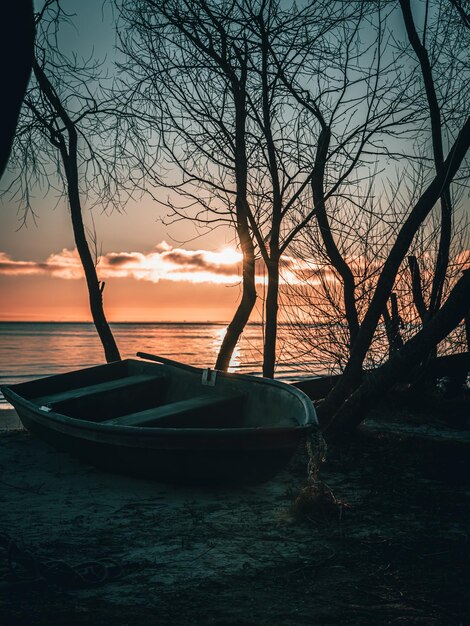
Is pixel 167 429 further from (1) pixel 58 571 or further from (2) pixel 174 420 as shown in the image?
(1) pixel 58 571

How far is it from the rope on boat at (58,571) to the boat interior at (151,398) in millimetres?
2014

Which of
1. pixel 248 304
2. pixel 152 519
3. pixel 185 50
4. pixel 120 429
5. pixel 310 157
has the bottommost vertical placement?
pixel 152 519

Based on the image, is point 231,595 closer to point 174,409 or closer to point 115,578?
point 115,578

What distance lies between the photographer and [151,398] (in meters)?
8.34

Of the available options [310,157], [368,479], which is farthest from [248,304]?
[368,479]

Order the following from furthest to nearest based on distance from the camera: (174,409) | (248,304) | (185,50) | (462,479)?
(248,304) < (185,50) < (174,409) < (462,479)

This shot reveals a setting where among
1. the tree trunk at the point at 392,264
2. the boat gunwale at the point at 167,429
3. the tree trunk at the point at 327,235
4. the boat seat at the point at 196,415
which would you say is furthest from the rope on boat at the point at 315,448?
the tree trunk at the point at 327,235

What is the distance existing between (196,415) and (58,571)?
122 inches

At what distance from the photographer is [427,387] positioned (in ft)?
35.2

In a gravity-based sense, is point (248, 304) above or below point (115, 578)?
above

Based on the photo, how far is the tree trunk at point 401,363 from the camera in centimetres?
575

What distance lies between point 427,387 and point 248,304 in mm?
4071

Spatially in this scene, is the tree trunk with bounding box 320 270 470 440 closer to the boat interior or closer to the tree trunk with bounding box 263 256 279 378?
the boat interior

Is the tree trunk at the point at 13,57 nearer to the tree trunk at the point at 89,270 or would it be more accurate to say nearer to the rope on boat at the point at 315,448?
the rope on boat at the point at 315,448
